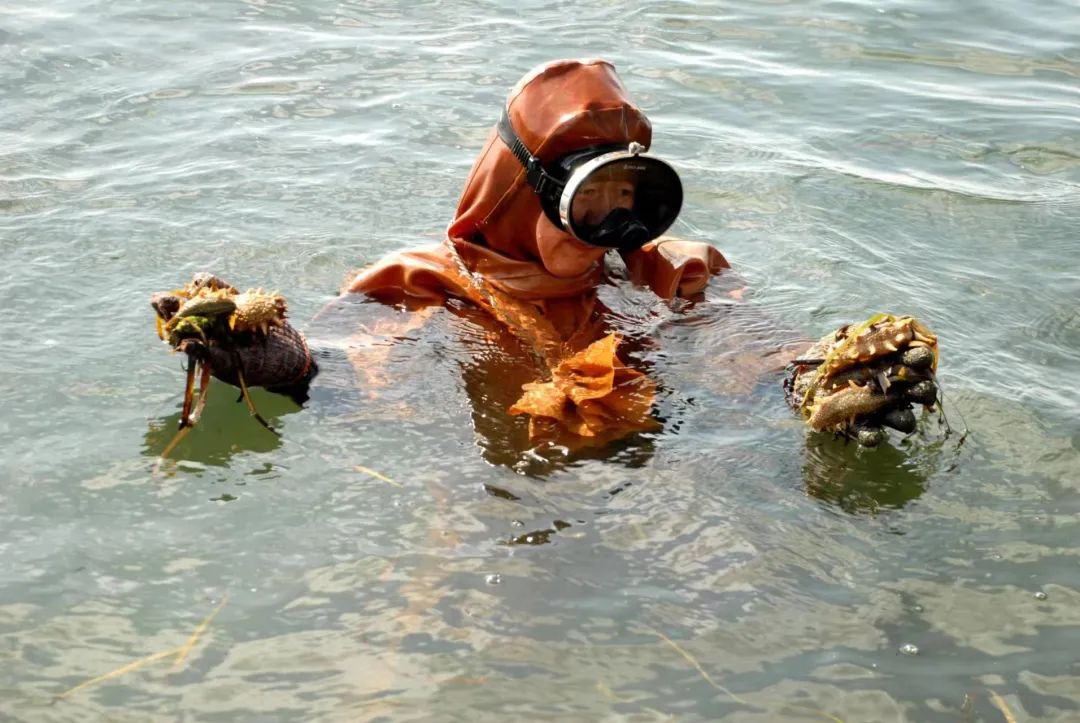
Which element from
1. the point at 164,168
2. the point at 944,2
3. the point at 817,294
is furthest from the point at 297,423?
the point at 944,2

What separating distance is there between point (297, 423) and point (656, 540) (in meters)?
1.26

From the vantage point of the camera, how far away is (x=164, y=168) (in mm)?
6305

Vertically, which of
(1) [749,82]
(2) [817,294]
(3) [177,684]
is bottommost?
(3) [177,684]

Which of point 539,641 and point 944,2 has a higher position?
point 944,2

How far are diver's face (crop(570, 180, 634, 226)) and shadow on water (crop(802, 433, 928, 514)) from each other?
37.3 inches

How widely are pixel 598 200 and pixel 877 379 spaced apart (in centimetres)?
109

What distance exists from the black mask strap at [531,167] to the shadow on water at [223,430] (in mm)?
1033

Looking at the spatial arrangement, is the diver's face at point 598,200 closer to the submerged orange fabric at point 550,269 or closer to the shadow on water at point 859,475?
the submerged orange fabric at point 550,269

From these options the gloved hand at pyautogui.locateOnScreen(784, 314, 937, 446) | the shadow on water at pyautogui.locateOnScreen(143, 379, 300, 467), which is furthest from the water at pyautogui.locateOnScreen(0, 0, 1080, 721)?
the gloved hand at pyautogui.locateOnScreen(784, 314, 937, 446)

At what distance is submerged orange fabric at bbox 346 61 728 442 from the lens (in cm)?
384

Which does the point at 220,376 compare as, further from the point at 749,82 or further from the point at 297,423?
the point at 749,82

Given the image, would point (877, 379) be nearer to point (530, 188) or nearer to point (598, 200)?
point (598, 200)

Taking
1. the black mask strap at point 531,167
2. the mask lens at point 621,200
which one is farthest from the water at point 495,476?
the black mask strap at point 531,167

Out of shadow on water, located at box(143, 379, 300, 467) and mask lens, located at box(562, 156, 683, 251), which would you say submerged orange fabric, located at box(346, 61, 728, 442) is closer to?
mask lens, located at box(562, 156, 683, 251)
